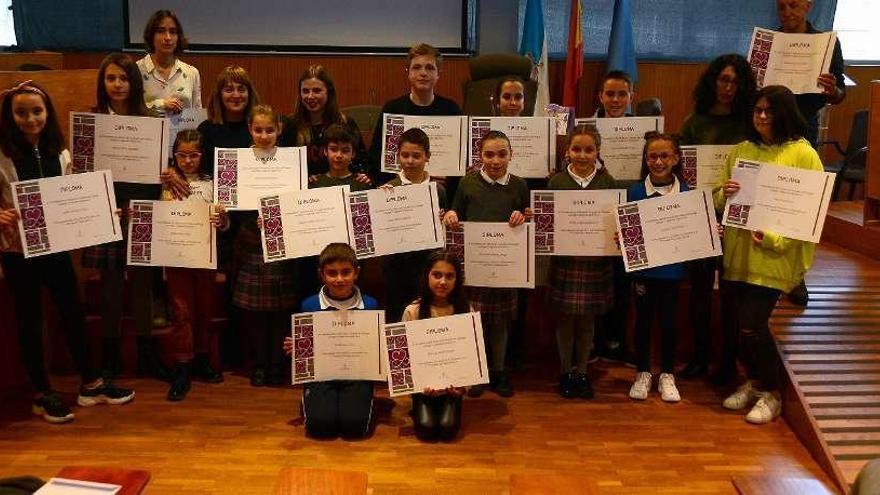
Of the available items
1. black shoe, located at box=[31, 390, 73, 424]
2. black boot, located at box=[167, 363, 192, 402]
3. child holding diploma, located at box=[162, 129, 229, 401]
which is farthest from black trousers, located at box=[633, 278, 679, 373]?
black shoe, located at box=[31, 390, 73, 424]

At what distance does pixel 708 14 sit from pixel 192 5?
4.23m

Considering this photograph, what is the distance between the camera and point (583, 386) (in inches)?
159

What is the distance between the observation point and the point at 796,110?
365 centimetres

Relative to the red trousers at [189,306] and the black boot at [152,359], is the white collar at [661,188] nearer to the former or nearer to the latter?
the red trousers at [189,306]

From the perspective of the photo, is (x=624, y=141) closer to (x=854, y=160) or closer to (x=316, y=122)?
(x=316, y=122)

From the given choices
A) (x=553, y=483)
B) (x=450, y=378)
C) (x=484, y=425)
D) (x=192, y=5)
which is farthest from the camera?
(x=192, y=5)

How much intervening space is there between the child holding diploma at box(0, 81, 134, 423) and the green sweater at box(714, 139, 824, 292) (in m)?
2.93

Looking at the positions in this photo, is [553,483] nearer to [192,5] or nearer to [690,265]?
[690,265]

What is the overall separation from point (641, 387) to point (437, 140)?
156cm

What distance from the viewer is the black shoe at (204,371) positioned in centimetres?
418

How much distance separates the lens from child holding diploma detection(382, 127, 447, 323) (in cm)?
381

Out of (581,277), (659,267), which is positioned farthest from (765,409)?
(581,277)

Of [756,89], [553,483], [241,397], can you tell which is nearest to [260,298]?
[241,397]

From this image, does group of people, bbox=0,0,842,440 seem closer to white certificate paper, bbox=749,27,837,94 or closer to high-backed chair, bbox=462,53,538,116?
white certificate paper, bbox=749,27,837,94
